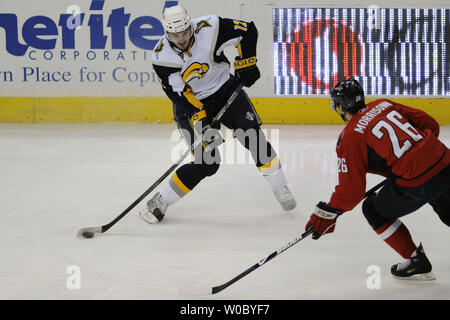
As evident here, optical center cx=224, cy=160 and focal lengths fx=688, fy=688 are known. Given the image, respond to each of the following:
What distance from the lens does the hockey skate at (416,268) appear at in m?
2.36

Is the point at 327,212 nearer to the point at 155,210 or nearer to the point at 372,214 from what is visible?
the point at 372,214

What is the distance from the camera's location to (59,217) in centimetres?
346

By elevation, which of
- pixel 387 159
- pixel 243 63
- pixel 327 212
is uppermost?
pixel 243 63

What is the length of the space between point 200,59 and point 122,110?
156 inches

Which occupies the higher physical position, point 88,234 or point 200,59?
point 200,59

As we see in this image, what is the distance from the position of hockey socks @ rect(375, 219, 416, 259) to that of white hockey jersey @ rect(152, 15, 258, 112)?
54.5 inches

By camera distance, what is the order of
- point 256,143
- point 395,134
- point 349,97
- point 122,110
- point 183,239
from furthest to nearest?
point 122,110, point 256,143, point 183,239, point 349,97, point 395,134

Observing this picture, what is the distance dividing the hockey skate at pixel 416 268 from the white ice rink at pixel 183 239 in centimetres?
3

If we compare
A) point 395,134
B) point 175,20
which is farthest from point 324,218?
point 175,20

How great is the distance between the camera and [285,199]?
11.4ft

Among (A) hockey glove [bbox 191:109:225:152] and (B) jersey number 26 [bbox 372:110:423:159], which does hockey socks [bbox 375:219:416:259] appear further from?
(A) hockey glove [bbox 191:109:225:152]

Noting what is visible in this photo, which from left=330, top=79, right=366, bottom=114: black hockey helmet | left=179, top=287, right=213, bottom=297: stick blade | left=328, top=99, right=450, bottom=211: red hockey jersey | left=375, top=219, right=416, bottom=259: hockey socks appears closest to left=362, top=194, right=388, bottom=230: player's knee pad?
left=375, top=219, right=416, bottom=259: hockey socks

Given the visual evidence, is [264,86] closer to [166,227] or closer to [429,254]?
[166,227]

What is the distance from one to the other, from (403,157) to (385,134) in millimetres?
96
